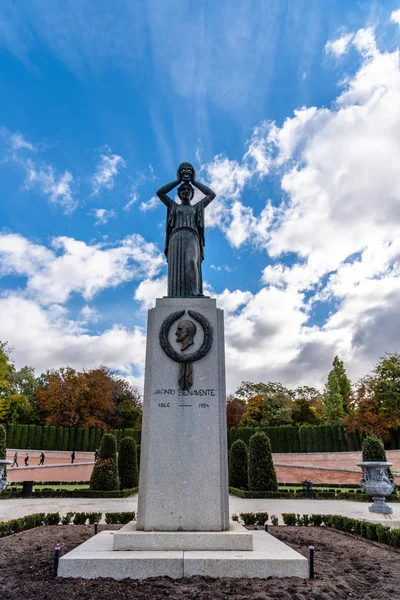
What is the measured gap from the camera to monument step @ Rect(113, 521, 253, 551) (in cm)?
528

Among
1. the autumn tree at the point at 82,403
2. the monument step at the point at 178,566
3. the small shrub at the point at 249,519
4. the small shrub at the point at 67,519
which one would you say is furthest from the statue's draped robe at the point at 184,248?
the autumn tree at the point at 82,403

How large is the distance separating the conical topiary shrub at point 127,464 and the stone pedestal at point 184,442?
1538cm

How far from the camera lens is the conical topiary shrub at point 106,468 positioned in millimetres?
18312

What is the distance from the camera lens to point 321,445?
35188mm

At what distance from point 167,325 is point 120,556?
3284 mm

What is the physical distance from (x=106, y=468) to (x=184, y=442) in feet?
47.3

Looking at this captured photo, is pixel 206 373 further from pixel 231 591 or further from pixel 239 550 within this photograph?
pixel 231 591

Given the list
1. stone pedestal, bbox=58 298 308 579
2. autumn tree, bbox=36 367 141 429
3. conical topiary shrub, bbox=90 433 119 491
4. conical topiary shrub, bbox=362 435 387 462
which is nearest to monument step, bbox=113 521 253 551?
stone pedestal, bbox=58 298 308 579

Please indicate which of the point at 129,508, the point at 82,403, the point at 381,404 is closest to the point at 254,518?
the point at 129,508

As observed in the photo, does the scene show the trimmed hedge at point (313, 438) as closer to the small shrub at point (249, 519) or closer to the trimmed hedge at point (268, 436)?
the trimmed hedge at point (268, 436)

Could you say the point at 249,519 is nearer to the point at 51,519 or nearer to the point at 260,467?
the point at 51,519

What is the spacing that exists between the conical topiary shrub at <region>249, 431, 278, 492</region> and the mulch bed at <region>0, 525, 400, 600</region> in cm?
1123

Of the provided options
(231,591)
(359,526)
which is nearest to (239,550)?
(231,591)

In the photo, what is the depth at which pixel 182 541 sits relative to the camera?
535 cm
